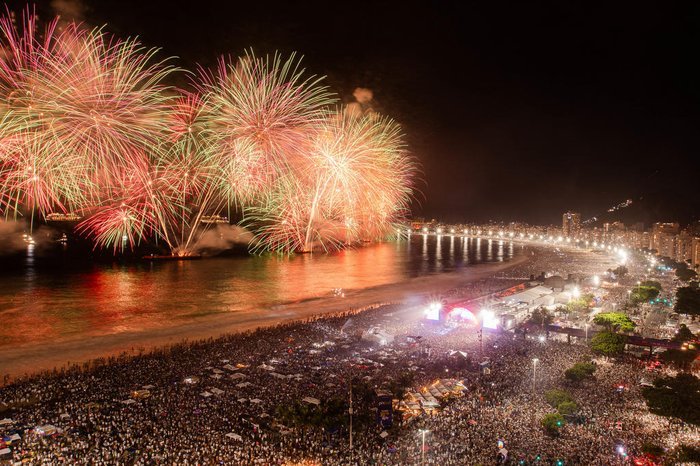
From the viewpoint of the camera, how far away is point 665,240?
73062 millimetres

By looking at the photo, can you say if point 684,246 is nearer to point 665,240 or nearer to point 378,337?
point 665,240

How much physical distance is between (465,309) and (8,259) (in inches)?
1780

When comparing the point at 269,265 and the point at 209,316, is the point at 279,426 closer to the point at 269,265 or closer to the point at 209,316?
the point at 209,316

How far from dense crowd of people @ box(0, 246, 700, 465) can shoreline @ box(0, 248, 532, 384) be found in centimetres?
178

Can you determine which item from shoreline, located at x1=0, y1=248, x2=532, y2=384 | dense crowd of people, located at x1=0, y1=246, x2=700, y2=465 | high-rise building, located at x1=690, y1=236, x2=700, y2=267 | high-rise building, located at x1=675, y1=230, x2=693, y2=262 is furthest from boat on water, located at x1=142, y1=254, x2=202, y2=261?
high-rise building, located at x1=675, y1=230, x2=693, y2=262

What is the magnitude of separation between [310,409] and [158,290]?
78.2 ft

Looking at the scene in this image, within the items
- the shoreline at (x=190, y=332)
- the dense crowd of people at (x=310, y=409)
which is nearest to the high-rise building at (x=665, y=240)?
the shoreline at (x=190, y=332)

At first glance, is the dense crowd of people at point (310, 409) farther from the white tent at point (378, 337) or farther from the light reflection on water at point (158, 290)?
the light reflection on water at point (158, 290)

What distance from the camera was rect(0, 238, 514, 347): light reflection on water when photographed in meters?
22.6

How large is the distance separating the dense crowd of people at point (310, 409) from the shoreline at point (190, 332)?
5.84 ft

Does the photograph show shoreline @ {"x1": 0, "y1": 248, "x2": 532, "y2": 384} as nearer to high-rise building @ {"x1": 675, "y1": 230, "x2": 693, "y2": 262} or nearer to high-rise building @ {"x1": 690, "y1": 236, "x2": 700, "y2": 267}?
high-rise building @ {"x1": 690, "y1": 236, "x2": 700, "y2": 267}

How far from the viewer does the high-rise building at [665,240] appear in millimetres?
68250

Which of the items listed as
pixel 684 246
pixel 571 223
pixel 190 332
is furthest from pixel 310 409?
pixel 571 223

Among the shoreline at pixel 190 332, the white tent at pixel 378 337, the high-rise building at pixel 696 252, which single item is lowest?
the shoreline at pixel 190 332
